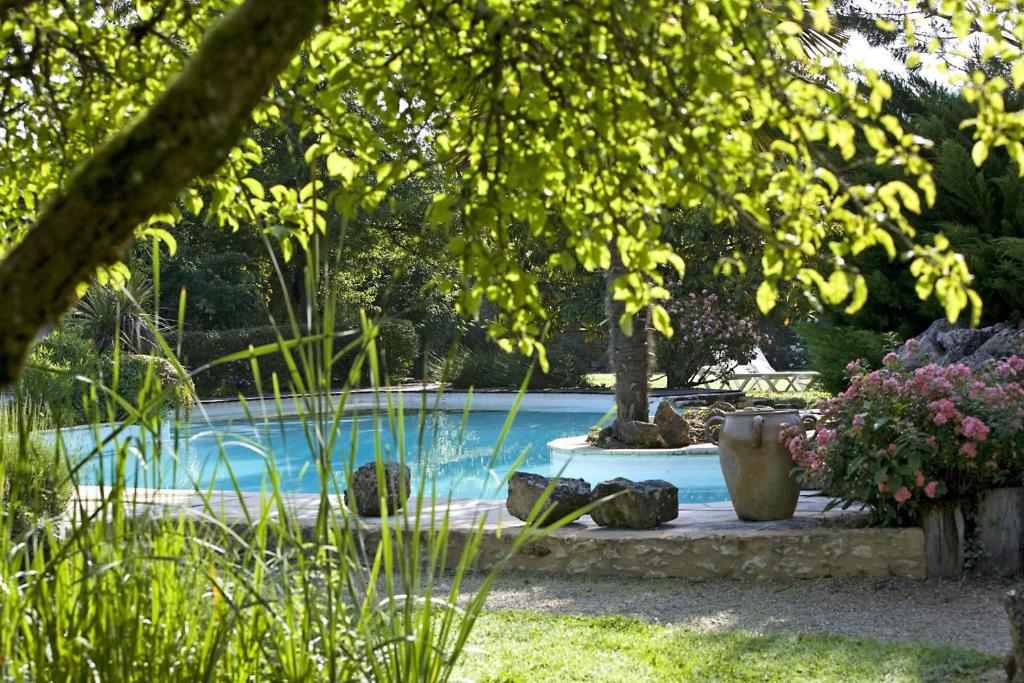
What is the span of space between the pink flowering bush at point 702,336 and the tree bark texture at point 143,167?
A: 1326 cm

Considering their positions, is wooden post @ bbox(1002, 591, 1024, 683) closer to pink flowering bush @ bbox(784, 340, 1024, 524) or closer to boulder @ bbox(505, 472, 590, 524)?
pink flowering bush @ bbox(784, 340, 1024, 524)

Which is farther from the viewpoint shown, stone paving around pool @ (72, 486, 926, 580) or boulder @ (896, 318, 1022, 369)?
boulder @ (896, 318, 1022, 369)

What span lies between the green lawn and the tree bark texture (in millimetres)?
2272

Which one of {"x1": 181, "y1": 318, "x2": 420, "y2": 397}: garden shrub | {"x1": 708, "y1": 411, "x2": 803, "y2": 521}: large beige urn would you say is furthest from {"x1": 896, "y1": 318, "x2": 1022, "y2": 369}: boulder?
{"x1": 181, "y1": 318, "x2": 420, "y2": 397}: garden shrub

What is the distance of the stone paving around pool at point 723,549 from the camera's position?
4.97 m

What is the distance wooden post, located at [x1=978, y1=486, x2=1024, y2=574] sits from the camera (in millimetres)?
4836

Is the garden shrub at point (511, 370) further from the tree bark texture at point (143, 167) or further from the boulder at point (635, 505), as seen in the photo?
the tree bark texture at point (143, 167)

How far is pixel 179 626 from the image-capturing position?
8.16 ft

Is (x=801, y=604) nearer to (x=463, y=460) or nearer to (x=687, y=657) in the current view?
(x=687, y=657)

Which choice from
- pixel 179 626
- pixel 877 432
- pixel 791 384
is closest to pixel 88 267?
pixel 179 626

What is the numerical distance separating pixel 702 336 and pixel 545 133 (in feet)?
43.2

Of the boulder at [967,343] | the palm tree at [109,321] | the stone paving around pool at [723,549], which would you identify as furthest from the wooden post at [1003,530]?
the palm tree at [109,321]

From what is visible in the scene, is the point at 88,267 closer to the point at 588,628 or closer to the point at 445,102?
the point at 445,102

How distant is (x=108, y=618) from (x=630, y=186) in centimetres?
137
